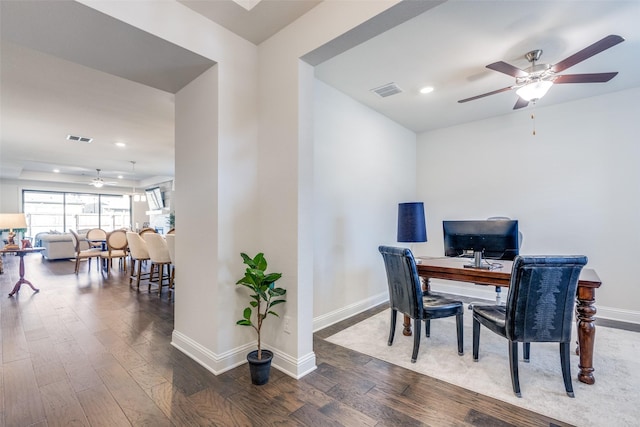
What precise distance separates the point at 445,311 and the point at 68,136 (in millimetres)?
6628

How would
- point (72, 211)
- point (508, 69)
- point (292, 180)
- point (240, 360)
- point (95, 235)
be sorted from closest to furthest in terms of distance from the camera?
1. point (292, 180)
2. point (240, 360)
3. point (508, 69)
4. point (95, 235)
5. point (72, 211)

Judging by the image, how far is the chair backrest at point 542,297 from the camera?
1.85 m

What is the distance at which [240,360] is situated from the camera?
2316mm

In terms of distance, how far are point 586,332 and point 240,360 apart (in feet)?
8.75

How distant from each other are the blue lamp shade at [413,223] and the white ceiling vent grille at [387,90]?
1.39 metres

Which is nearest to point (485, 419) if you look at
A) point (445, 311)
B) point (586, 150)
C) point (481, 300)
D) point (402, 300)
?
point (445, 311)

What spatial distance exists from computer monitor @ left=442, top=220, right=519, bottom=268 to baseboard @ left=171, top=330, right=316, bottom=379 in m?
1.75

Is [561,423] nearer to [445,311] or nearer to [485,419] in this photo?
[485,419]

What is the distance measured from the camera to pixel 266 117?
2.41m

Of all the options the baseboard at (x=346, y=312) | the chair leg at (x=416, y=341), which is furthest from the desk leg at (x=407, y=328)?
the baseboard at (x=346, y=312)

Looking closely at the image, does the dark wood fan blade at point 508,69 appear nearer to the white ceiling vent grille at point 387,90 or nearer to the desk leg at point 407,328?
the white ceiling vent grille at point 387,90

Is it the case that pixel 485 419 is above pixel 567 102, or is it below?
below

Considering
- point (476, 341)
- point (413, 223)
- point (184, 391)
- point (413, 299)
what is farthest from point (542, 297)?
point (184, 391)

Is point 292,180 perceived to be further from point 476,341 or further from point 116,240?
point 116,240
